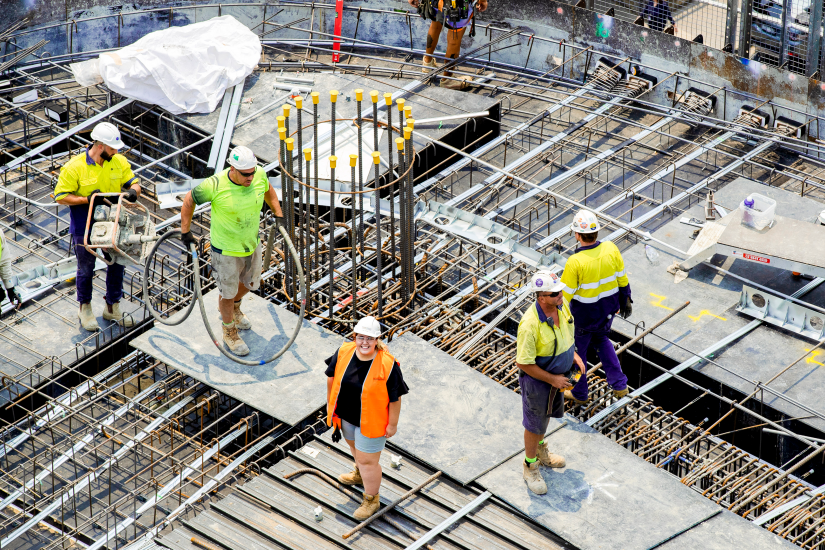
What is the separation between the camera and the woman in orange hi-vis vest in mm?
11953

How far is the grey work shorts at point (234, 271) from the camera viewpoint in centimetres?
1498

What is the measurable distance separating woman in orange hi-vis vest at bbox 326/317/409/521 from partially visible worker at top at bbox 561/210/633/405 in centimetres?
262

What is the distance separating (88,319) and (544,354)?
6.89 meters

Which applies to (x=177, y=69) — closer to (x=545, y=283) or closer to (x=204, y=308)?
(x=204, y=308)

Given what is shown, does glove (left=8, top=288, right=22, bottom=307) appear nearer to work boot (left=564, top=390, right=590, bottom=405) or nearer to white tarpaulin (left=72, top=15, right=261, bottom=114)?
white tarpaulin (left=72, top=15, right=261, bottom=114)

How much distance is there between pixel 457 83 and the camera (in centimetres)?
2212

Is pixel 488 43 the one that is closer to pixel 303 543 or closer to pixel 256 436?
pixel 256 436

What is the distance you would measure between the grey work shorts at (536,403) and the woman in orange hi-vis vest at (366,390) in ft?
4.64

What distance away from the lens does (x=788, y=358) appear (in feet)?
52.3

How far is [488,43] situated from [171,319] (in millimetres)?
10170

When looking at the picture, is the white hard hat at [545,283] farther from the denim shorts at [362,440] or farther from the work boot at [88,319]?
the work boot at [88,319]

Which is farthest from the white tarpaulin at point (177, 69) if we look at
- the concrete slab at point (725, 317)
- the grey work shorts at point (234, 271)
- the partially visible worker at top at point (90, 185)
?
the concrete slab at point (725, 317)

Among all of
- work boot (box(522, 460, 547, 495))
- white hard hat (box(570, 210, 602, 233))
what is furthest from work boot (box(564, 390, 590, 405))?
white hard hat (box(570, 210, 602, 233))

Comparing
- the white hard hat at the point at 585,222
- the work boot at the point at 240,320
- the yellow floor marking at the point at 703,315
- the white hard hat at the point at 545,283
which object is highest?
the white hard hat at the point at 585,222
